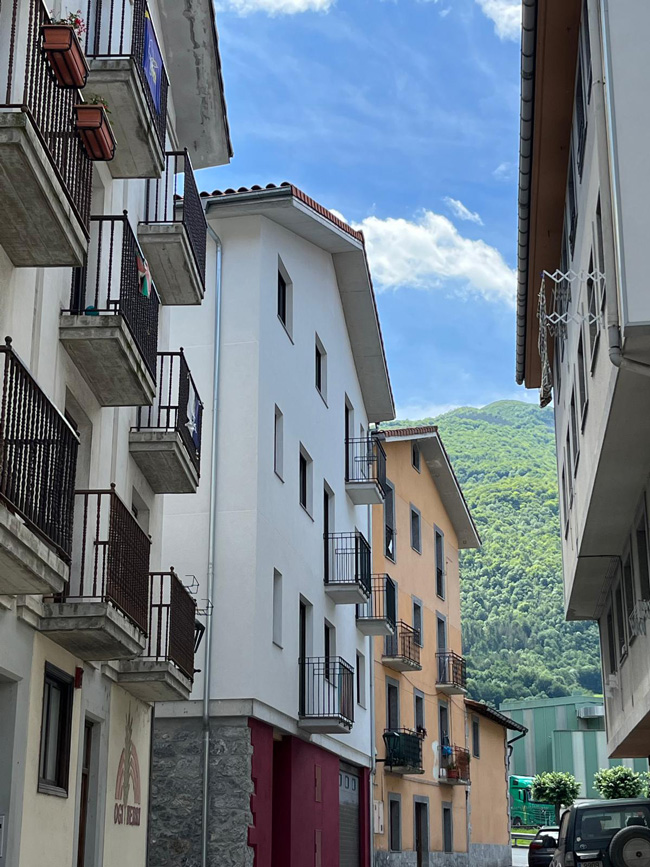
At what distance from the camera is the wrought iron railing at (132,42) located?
12.7 meters

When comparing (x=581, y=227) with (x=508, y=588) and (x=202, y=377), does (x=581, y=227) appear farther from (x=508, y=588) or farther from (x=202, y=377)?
(x=508, y=588)

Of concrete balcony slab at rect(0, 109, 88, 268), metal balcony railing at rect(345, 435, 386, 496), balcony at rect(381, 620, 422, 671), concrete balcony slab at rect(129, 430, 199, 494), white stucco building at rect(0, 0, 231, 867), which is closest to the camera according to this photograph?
concrete balcony slab at rect(0, 109, 88, 268)

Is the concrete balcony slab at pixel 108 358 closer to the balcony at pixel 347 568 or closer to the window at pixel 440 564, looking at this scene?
the balcony at pixel 347 568

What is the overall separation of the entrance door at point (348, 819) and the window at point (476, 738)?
15473mm

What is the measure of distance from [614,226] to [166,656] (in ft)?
24.1

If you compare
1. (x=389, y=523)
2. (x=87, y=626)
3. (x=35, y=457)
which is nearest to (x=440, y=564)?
(x=389, y=523)

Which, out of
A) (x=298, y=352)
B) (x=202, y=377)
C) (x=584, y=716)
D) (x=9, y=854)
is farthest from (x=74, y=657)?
(x=584, y=716)

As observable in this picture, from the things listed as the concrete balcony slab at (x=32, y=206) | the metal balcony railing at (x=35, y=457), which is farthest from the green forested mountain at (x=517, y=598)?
the concrete balcony slab at (x=32, y=206)

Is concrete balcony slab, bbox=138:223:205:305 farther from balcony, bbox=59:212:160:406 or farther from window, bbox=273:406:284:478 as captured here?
window, bbox=273:406:284:478

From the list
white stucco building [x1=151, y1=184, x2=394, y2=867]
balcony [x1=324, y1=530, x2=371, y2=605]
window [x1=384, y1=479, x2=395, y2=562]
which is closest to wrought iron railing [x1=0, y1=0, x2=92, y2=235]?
white stucco building [x1=151, y1=184, x2=394, y2=867]

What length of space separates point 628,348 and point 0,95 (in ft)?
18.7

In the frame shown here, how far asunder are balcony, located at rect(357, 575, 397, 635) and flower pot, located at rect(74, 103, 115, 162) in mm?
18687

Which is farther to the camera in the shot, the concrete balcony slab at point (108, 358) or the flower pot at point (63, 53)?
the concrete balcony slab at point (108, 358)

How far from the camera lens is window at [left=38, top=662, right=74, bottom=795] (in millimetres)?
11758
